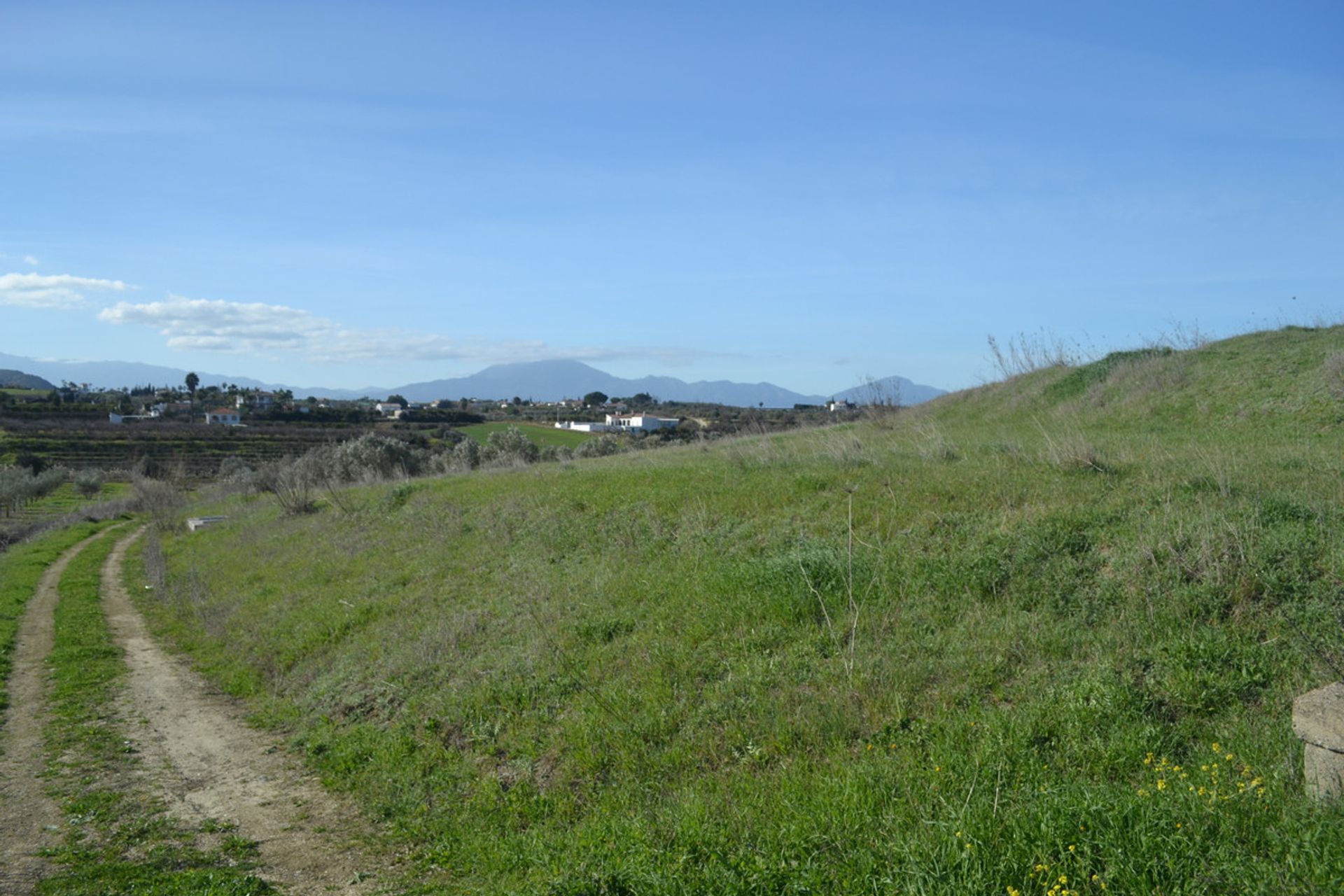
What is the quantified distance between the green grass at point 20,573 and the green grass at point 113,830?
168 centimetres

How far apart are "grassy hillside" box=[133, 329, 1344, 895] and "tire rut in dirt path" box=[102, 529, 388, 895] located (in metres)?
0.37

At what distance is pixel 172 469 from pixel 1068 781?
69635 millimetres

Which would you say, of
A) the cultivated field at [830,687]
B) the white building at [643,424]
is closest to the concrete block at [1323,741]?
the cultivated field at [830,687]

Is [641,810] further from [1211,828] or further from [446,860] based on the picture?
[1211,828]

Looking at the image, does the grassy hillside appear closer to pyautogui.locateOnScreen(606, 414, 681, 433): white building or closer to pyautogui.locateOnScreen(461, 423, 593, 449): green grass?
pyautogui.locateOnScreen(606, 414, 681, 433): white building

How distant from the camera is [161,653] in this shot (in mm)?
14750

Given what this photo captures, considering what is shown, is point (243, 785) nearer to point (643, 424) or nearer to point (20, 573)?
point (20, 573)

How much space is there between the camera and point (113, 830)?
695cm

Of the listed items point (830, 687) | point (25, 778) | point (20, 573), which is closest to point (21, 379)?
point (20, 573)

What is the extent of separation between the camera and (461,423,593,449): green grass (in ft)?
174

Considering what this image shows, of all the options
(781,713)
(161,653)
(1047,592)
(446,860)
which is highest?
(1047,592)

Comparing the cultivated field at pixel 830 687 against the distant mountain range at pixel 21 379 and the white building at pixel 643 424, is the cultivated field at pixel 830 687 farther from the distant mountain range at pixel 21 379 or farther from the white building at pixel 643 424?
the distant mountain range at pixel 21 379

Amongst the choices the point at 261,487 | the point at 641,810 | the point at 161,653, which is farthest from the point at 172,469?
the point at 641,810

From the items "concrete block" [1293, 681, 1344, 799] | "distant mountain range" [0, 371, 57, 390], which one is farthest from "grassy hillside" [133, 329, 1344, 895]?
"distant mountain range" [0, 371, 57, 390]
